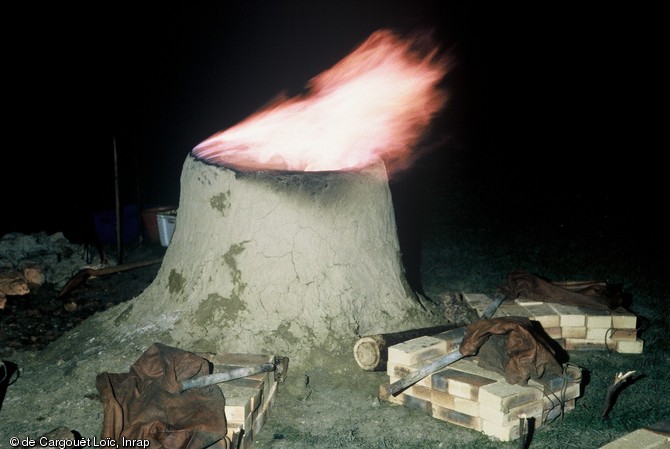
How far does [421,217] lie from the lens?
35.7 ft

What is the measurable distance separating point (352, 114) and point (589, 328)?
3.23 metres

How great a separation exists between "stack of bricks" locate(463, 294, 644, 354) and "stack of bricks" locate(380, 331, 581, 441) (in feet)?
3.49

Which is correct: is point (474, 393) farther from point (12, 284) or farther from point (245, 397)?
point (12, 284)

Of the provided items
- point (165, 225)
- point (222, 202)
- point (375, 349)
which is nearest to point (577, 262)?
point (375, 349)

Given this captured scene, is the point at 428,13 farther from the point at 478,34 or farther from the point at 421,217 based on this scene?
the point at 421,217

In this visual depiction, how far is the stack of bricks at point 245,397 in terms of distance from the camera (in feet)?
10.5

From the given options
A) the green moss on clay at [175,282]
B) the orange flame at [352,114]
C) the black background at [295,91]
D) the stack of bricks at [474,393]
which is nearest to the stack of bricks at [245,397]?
the stack of bricks at [474,393]

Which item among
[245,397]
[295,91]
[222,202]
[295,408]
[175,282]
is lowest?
[295,408]

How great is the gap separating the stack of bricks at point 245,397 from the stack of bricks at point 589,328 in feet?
7.79

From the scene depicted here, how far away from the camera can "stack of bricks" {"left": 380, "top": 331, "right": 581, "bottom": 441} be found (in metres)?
3.42

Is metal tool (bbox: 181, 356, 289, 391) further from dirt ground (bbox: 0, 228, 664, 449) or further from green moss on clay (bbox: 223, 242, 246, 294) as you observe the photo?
green moss on clay (bbox: 223, 242, 246, 294)

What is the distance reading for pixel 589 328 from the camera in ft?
15.8

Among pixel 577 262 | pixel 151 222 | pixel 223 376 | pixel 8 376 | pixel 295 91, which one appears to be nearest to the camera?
pixel 223 376

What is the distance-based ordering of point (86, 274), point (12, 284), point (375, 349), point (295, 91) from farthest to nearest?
point (295, 91) → point (86, 274) → point (12, 284) → point (375, 349)
